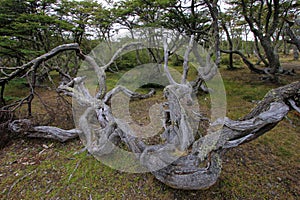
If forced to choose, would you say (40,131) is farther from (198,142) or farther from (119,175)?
(198,142)

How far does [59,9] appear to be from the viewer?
669 cm

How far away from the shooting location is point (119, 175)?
6.84ft

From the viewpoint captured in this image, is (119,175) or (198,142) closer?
(198,142)

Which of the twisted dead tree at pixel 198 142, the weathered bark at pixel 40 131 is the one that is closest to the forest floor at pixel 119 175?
the weathered bark at pixel 40 131

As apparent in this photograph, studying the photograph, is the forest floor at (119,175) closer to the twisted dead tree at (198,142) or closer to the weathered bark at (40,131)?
the weathered bark at (40,131)

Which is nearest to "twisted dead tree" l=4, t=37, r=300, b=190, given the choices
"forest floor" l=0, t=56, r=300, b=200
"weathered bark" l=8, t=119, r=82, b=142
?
"forest floor" l=0, t=56, r=300, b=200

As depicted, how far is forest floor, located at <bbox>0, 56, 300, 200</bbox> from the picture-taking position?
1801mm

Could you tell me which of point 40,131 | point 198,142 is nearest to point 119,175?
point 198,142

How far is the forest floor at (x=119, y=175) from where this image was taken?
70.9 inches

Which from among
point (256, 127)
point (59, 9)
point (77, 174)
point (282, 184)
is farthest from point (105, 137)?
point (59, 9)

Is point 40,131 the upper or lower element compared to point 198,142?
lower

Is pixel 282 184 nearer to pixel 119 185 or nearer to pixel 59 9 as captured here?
pixel 119 185

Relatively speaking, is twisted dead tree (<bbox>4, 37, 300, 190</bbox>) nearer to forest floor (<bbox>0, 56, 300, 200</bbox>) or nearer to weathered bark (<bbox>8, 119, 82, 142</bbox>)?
forest floor (<bbox>0, 56, 300, 200</bbox>)

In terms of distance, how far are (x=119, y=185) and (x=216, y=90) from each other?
182 inches
